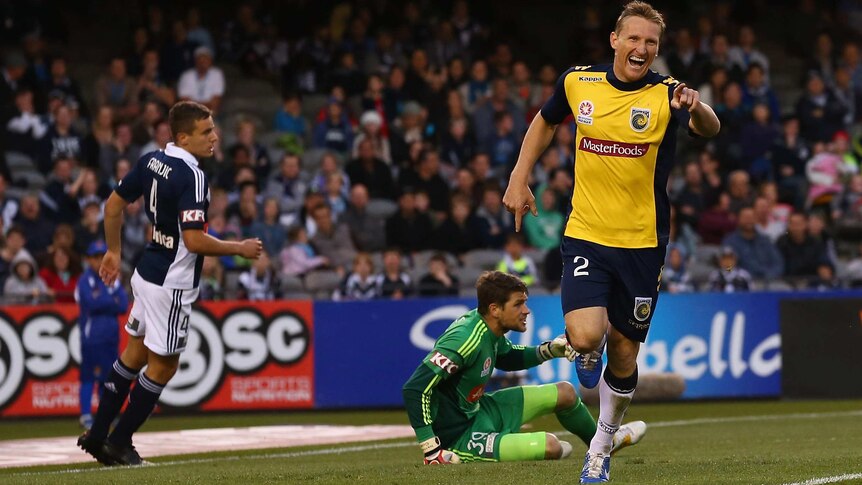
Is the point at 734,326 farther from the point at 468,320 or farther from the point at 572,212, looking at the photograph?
the point at 572,212

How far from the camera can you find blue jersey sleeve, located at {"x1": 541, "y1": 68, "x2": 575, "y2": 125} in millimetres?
7617

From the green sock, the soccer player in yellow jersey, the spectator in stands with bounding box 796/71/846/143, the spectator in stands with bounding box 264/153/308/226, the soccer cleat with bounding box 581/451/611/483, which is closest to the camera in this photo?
the soccer cleat with bounding box 581/451/611/483

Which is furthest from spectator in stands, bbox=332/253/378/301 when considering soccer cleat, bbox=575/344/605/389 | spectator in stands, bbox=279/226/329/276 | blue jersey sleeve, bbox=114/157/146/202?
soccer cleat, bbox=575/344/605/389

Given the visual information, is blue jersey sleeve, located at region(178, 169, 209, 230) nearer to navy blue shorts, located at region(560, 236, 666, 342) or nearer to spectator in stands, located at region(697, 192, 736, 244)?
navy blue shorts, located at region(560, 236, 666, 342)

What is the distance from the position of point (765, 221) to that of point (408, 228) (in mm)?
4802

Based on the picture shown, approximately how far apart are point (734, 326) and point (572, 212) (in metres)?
9.96

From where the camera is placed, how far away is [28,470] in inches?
396

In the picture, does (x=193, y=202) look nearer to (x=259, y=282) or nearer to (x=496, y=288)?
(x=496, y=288)

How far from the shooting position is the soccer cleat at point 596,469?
23.5 feet

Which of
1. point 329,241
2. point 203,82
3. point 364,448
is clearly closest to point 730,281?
point 329,241

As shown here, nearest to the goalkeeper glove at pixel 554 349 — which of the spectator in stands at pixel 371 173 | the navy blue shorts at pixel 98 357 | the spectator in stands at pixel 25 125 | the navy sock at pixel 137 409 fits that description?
the navy sock at pixel 137 409

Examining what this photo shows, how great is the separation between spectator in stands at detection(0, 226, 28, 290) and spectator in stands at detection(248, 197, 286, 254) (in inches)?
111

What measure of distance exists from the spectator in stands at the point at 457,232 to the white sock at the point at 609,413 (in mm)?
10935

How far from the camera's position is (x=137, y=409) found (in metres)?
9.52
